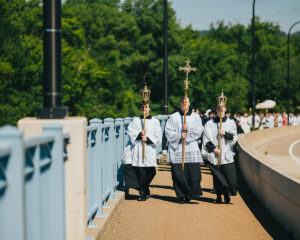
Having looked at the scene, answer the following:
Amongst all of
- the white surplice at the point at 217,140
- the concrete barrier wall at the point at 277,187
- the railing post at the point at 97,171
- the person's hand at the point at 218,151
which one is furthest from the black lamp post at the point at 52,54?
the white surplice at the point at 217,140

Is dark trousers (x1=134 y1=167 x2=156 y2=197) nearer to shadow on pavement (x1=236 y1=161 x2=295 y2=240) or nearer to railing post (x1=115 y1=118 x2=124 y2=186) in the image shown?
railing post (x1=115 y1=118 x2=124 y2=186)

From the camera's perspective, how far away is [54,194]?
15.8 feet

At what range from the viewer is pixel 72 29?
2223 inches

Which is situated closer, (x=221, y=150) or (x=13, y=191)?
(x=13, y=191)

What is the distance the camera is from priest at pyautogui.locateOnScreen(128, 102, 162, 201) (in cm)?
1079

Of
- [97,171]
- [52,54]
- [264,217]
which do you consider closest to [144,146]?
[264,217]

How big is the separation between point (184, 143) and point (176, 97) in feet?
180

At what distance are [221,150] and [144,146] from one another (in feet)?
4.71

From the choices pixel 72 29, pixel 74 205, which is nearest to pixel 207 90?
pixel 72 29

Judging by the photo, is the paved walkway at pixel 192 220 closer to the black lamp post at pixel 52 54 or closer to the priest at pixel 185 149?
the priest at pixel 185 149

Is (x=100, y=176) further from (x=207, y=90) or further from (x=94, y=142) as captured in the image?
(x=207, y=90)

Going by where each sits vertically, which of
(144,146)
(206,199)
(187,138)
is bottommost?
(206,199)

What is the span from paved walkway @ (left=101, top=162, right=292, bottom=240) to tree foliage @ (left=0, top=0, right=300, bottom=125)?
29.2 m

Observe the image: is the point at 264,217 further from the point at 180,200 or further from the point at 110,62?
the point at 110,62
